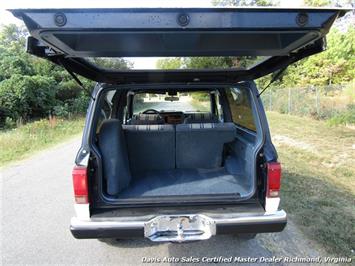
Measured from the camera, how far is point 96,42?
2.36 metres

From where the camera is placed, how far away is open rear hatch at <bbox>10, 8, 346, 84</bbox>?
6.09 ft

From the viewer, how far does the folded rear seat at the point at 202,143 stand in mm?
3834

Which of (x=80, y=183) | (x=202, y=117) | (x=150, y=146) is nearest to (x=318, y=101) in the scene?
(x=202, y=117)

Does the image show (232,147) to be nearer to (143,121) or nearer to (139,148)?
(139,148)

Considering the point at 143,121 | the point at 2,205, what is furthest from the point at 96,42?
the point at 2,205

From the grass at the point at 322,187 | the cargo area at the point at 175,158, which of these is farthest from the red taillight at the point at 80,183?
the grass at the point at 322,187

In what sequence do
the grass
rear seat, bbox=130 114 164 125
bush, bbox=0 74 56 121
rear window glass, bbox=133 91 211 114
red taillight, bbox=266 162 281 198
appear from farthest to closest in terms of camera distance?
bush, bbox=0 74 56 121
rear window glass, bbox=133 91 211 114
rear seat, bbox=130 114 164 125
the grass
red taillight, bbox=266 162 281 198

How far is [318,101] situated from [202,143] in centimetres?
1288

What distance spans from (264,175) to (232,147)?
1077mm

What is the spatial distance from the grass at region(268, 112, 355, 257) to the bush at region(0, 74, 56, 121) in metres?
11.8

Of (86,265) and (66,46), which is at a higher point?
(66,46)

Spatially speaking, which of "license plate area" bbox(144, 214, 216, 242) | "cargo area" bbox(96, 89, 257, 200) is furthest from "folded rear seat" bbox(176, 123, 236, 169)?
"license plate area" bbox(144, 214, 216, 242)

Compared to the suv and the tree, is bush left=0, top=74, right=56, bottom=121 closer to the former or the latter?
the tree

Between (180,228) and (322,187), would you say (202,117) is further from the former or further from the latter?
(180,228)
